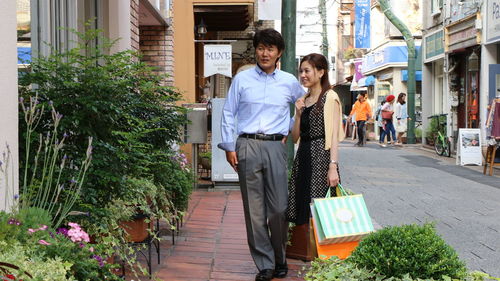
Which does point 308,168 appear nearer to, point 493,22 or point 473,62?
point 493,22

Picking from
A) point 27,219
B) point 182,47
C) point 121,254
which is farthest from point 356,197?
point 182,47

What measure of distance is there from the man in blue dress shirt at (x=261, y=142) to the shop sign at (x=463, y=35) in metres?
16.2

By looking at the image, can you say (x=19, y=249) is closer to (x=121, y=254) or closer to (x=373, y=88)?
(x=121, y=254)

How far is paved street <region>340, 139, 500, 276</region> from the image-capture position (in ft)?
23.7

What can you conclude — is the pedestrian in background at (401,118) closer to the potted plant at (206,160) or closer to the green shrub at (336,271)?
the potted plant at (206,160)

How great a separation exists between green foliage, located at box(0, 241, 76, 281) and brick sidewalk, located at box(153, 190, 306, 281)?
7.06ft

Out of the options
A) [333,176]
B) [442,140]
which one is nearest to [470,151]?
[442,140]

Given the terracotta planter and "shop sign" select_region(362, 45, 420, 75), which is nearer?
the terracotta planter

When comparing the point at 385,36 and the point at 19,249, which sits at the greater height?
the point at 385,36

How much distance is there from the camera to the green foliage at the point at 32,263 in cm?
279

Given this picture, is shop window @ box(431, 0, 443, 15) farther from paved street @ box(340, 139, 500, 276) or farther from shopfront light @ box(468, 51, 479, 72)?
paved street @ box(340, 139, 500, 276)

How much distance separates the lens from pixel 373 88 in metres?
40.8

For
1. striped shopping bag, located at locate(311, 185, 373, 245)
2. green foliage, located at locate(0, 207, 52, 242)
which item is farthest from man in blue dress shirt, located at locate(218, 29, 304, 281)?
green foliage, located at locate(0, 207, 52, 242)

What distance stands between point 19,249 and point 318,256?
247 centimetres
